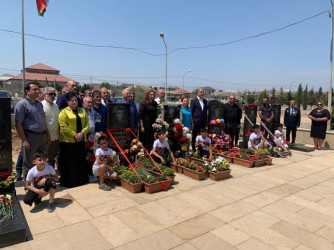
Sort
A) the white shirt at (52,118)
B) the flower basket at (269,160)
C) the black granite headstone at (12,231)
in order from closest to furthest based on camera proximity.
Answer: the black granite headstone at (12,231)
the white shirt at (52,118)
the flower basket at (269,160)

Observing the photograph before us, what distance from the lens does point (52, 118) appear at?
5.12 metres

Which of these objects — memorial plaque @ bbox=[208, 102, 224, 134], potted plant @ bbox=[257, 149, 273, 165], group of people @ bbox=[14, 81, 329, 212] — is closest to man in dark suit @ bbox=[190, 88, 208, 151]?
memorial plaque @ bbox=[208, 102, 224, 134]

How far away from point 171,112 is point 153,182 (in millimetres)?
2707

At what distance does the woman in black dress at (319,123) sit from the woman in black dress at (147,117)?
21.2ft

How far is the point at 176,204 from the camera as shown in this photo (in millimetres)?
4469

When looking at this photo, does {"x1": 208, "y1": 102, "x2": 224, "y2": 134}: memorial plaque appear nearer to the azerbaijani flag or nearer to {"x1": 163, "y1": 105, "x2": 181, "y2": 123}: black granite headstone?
{"x1": 163, "y1": 105, "x2": 181, "y2": 123}: black granite headstone

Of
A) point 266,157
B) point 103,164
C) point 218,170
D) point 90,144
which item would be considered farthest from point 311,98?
point 103,164

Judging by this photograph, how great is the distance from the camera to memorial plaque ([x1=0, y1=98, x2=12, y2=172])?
175 inches

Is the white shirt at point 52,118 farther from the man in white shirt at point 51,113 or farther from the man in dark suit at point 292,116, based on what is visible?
the man in dark suit at point 292,116

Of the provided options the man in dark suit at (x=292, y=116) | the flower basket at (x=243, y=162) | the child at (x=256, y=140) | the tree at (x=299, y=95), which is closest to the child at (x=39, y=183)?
the flower basket at (x=243, y=162)

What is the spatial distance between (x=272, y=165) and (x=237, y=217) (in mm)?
3843

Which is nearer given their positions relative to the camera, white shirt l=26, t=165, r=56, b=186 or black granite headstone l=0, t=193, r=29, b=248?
black granite headstone l=0, t=193, r=29, b=248

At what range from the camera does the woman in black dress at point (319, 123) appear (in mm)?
9646

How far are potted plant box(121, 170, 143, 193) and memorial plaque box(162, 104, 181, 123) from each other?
2.40m
